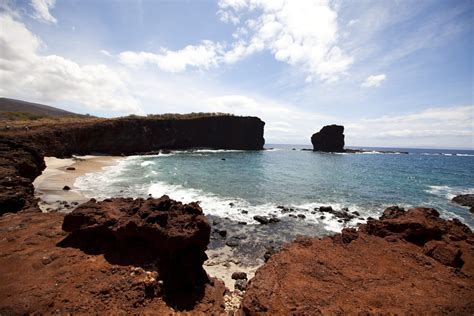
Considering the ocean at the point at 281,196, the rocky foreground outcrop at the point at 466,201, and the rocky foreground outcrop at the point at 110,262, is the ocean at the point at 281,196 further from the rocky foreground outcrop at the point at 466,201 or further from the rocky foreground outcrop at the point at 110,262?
the rocky foreground outcrop at the point at 110,262

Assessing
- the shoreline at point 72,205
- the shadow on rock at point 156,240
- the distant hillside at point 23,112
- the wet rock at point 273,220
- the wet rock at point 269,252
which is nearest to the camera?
the shadow on rock at point 156,240

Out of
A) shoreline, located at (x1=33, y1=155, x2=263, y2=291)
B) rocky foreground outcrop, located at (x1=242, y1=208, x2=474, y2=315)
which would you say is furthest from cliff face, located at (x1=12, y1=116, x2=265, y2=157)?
rocky foreground outcrop, located at (x1=242, y1=208, x2=474, y2=315)

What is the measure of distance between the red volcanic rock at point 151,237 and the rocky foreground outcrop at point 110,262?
0.03 metres

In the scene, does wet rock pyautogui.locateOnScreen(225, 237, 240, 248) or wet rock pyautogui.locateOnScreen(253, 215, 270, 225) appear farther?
wet rock pyautogui.locateOnScreen(253, 215, 270, 225)

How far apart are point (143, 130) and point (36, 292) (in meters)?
71.8

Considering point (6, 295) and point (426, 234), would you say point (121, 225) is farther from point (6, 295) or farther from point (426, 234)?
point (426, 234)

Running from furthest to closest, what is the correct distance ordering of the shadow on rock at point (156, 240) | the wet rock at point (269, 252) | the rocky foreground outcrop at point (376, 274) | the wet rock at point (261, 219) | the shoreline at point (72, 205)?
the wet rock at point (261, 219)
the wet rock at point (269, 252)
the shoreline at point (72, 205)
the shadow on rock at point (156, 240)
the rocky foreground outcrop at point (376, 274)

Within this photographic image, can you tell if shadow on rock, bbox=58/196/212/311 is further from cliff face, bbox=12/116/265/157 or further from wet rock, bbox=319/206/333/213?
cliff face, bbox=12/116/265/157

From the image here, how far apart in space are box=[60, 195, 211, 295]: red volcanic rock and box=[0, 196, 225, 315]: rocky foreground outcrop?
25 millimetres

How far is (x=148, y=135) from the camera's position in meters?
74.2

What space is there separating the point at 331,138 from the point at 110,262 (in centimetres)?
12361

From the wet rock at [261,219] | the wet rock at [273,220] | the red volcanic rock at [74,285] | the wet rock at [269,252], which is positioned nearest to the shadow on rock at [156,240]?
the red volcanic rock at [74,285]

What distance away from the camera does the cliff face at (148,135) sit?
44188mm

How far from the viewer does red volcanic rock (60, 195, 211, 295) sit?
6352 millimetres
